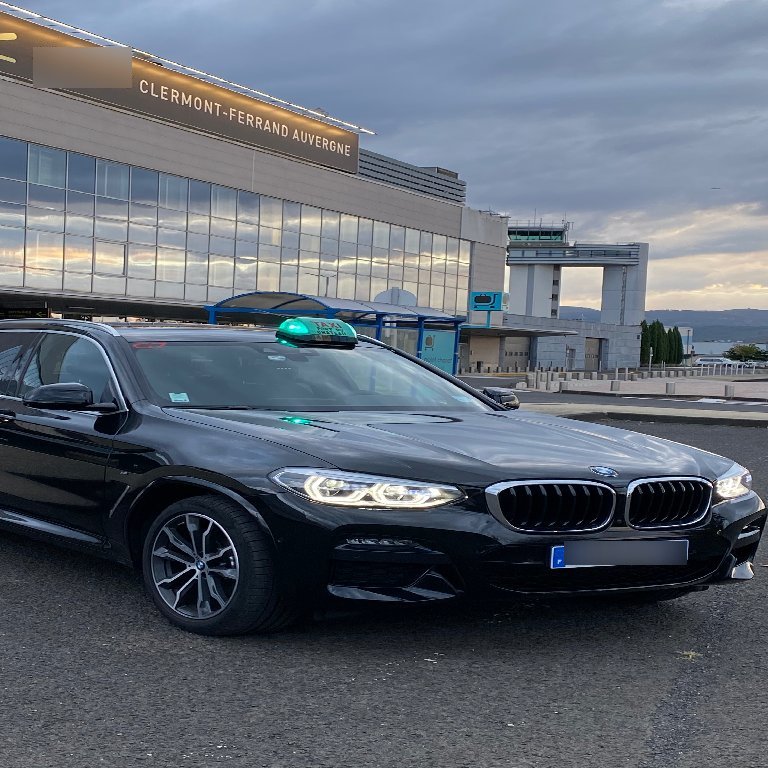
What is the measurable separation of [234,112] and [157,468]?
50.5 meters

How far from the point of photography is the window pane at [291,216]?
179 ft

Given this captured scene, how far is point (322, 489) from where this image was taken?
13.3 ft

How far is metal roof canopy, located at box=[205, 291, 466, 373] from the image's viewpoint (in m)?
26.7

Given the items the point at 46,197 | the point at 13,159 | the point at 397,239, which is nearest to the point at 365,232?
the point at 397,239

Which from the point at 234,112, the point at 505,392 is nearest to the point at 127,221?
the point at 234,112

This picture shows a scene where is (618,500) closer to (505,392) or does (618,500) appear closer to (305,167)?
(505,392)

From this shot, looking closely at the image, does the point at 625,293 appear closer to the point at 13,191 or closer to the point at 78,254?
the point at 78,254

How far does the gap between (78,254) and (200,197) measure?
321 inches

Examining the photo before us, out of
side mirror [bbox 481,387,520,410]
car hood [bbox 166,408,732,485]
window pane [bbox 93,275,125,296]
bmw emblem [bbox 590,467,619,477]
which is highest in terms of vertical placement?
window pane [bbox 93,275,125,296]

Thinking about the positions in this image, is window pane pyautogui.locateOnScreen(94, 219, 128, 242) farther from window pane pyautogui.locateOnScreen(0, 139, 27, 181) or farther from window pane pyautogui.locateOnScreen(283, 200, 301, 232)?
window pane pyautogui.locateOnScreen(283, 200, 301, 232)

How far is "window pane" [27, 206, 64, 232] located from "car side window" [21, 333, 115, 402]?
37.8m

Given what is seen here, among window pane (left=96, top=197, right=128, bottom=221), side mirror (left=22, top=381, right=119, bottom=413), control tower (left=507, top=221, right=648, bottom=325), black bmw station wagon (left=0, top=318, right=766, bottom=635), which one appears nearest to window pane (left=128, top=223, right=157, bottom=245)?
window pane (left=96, top=197, right=128, bottom=221)

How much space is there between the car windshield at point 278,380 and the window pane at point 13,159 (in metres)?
38.3

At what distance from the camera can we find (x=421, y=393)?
564cm
